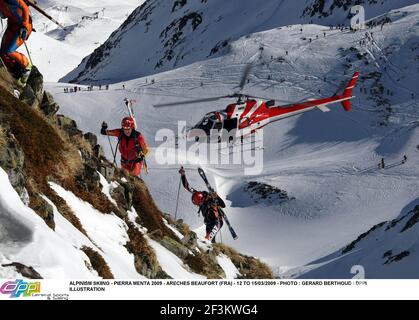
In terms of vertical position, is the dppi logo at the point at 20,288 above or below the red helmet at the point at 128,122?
below

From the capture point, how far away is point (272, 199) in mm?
51094

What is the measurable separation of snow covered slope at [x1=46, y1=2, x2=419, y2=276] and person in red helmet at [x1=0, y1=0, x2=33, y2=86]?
Result: 1249cm

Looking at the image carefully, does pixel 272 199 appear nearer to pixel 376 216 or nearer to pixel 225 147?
pixel 376 216

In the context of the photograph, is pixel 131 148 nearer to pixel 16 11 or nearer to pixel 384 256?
pixel 16 11

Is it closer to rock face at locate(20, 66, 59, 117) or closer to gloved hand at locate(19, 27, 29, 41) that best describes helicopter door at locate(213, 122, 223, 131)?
rock face at locate(20, 66, 59, 117)

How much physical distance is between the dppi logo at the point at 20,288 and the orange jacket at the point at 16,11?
1046 centimetres

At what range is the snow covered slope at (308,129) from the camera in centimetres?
4588

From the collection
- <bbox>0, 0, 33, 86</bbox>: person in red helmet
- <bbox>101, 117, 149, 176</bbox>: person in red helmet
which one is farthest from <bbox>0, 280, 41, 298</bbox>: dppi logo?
<bbox>101, 117, 149, 176</bbox>: person in red helmet

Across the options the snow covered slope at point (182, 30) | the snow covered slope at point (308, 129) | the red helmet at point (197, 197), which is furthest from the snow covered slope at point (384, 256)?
the snow covered slope at point (182, 30)

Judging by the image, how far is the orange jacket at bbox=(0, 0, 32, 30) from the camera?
16.7m

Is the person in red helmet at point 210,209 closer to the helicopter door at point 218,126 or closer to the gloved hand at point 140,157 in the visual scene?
the gloved hand at point 140,157

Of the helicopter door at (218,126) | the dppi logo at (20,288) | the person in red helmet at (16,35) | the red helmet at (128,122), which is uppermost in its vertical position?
the person in red helmet at (16,35)

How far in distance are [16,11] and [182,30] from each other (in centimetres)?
13700
